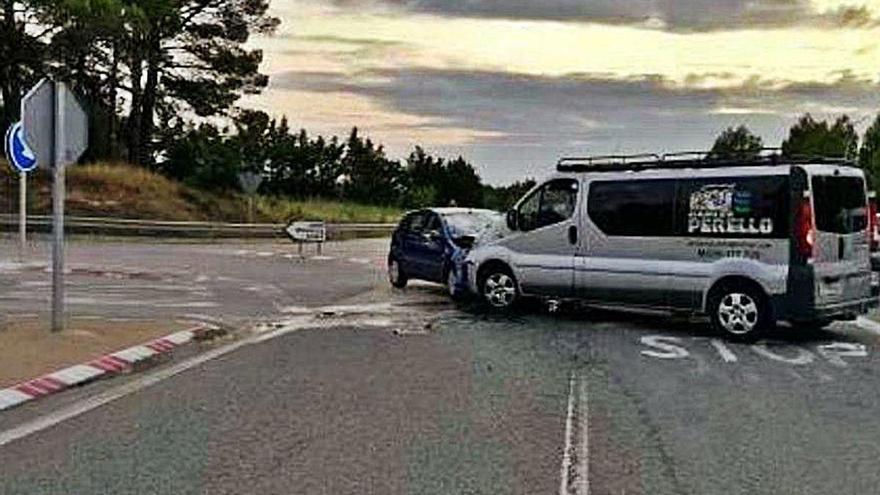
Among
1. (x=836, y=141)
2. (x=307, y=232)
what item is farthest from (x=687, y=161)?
(x=836, y=141)

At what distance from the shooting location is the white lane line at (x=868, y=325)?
1569 cm

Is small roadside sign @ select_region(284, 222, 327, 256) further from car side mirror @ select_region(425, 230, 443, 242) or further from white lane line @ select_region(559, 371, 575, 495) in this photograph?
white lane line @ select_region(559, 371, 575, 495)

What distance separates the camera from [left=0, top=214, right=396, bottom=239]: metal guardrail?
41031 millimetres

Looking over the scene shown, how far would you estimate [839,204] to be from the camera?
1438 centimetres

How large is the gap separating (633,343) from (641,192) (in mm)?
2320

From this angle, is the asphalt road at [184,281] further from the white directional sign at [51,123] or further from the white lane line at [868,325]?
the white lane line at [868,325]

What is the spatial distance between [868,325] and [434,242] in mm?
7200

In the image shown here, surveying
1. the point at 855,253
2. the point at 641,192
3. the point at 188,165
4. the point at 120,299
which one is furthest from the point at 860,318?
the point at 188,165

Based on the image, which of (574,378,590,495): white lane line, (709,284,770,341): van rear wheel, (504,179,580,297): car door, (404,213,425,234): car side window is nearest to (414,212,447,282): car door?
(404,213,425,234): car side window

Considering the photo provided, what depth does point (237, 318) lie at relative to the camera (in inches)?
650

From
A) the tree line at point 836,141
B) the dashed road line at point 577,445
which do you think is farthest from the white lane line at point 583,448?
the tree line at point 836,141

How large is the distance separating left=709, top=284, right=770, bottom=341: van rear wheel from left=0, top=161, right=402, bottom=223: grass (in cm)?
3353

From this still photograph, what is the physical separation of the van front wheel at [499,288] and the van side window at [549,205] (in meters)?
0.76

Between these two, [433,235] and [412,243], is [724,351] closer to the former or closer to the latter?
[433,235]
